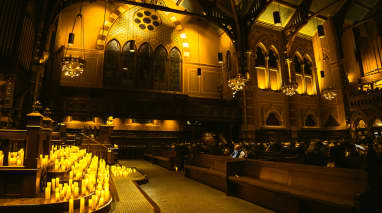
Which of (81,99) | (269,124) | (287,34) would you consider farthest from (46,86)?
(287,34)

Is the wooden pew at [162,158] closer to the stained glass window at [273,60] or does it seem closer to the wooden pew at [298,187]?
the wooden pew at [298,187]

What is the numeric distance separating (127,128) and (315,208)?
12614 mm

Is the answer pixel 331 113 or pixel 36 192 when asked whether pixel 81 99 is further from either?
pixel 331 113

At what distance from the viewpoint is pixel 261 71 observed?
1630 centimetres

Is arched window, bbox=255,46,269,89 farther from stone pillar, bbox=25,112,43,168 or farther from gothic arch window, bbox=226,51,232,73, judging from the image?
stone pillar, bbox=25,112,43,168

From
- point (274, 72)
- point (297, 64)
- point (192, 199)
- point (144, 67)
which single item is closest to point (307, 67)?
point (297, 64)

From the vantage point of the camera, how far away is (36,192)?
3.25 metres

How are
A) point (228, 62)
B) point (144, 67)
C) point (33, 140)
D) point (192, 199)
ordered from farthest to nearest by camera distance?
point (228, 62) → point (144, 67) → point (192, 199) → point (33, 140)

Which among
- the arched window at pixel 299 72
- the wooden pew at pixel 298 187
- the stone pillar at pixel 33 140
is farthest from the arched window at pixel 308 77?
the stone pillar at pixel 33 140

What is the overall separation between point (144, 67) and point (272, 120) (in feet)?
31.5

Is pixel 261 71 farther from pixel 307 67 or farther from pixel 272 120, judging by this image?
pixel 307 67

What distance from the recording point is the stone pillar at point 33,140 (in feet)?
10.6

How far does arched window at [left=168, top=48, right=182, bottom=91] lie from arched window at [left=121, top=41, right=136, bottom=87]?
8.51 feet

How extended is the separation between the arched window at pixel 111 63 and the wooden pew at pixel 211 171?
875 centimetres
